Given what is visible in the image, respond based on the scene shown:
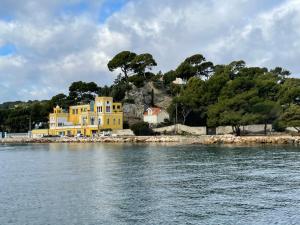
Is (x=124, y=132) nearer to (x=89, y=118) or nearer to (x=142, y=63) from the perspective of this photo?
(x=89, y=118)

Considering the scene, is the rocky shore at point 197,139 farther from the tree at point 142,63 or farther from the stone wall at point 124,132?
the tree at point 142,63

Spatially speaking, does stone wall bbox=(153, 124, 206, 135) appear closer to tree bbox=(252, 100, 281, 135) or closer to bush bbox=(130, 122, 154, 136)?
bush bbox=(130, 122, 154, 136)

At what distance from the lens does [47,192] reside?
25625 mm

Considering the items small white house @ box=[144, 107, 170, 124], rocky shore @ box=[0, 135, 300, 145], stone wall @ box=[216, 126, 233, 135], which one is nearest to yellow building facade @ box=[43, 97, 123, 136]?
rocky shore @ box=[0, 135, 300, 145]

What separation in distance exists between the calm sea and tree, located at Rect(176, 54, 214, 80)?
201 feet

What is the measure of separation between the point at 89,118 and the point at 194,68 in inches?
955

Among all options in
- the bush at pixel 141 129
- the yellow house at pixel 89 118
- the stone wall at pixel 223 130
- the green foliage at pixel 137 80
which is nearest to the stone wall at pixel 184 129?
the stone wall at pixel 223 130

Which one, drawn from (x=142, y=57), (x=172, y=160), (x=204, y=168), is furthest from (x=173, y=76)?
(x=204, y=168)

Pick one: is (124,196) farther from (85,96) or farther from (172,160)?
(85,96)

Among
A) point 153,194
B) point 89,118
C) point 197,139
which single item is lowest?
point 153,194

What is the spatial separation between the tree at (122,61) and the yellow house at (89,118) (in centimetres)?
1084

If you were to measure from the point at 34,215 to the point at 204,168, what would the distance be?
57.8ft

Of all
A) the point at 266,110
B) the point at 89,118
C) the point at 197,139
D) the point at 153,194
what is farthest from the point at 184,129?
the point at 153,194

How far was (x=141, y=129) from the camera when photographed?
3312 inches
